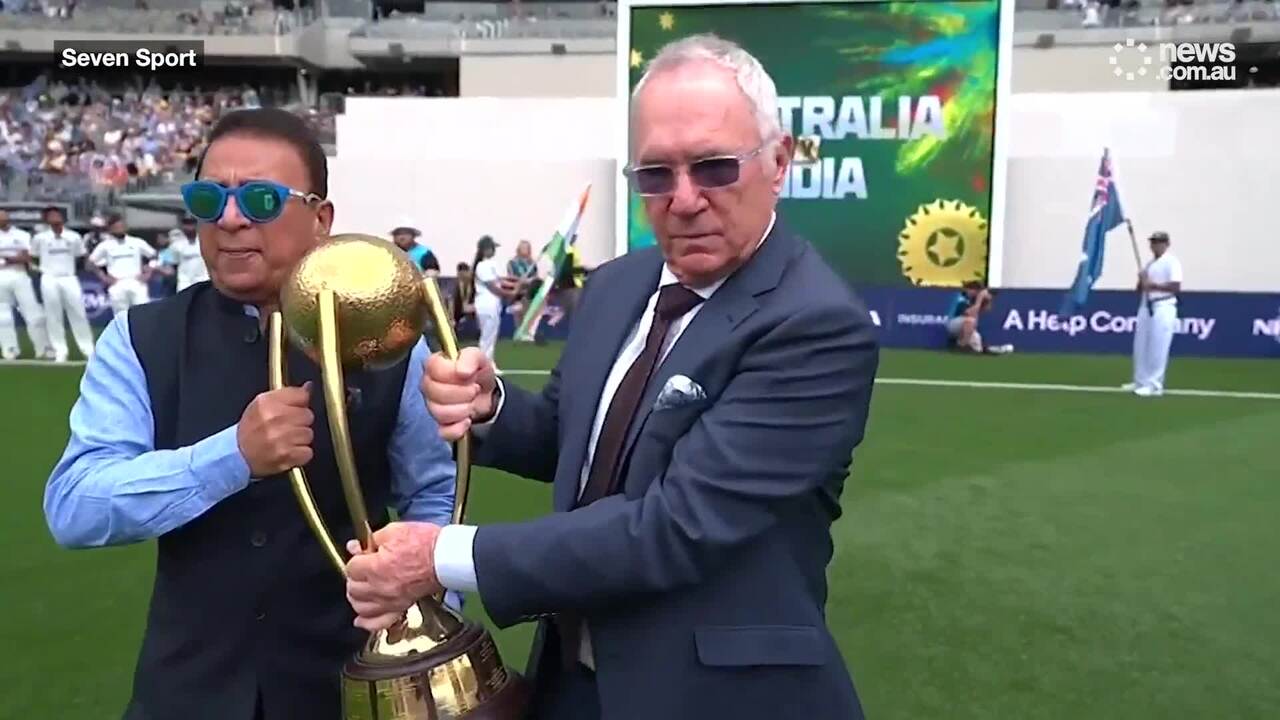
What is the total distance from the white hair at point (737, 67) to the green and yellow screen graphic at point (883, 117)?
17.1 metres

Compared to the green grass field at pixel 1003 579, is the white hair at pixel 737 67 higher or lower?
higher

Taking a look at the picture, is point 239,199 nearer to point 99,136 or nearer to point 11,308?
point 11,308

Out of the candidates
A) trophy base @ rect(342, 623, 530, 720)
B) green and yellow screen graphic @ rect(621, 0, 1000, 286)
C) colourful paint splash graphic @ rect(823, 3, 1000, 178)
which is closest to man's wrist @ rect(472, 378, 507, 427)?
trophy base @ rect(342, 623, 530, 720)

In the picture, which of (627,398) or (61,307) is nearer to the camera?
(627,398)

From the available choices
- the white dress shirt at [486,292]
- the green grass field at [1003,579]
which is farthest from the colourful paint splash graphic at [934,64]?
the green grass field at [1003,579]

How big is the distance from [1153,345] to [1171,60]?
1321cm

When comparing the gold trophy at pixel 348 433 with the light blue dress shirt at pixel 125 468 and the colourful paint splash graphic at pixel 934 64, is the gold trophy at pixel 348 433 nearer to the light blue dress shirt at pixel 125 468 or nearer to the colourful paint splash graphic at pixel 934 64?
the light blue dress shirt at pixel 125 468

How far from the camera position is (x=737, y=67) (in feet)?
4.96

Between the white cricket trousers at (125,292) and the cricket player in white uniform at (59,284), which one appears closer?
the cricket player in white uniform at (59,284)

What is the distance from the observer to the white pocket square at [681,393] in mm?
1530

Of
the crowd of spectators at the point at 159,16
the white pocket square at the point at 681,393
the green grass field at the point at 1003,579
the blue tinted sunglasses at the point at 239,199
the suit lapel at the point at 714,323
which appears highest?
the crowd of spectators at the point at 159,16

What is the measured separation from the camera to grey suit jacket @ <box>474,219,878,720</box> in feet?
4.81

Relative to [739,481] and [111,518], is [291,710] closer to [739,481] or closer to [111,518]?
[111,518]

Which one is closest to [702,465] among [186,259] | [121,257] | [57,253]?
[57,253]
